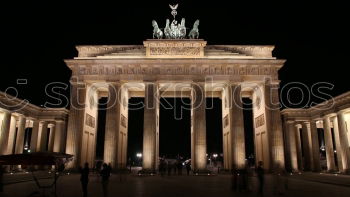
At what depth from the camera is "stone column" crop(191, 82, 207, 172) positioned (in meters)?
36.6

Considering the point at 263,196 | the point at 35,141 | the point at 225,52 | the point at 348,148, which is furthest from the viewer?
the point at 35,141

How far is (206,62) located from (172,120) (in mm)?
33326

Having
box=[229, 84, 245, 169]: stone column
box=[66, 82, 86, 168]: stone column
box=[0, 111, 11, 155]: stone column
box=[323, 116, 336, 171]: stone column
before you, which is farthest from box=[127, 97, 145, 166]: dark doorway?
box=[323, 116, 336, 171]: stone column

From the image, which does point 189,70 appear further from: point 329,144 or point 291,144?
point 329,144

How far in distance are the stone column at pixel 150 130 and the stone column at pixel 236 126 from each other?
379 inches

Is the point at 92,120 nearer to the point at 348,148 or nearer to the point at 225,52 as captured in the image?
the point at 225,52

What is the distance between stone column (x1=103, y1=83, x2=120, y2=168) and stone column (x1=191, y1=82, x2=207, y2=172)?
9700 millimetres

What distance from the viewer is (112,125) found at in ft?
125

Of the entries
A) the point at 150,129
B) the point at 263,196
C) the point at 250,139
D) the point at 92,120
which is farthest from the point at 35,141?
the point at 250,139

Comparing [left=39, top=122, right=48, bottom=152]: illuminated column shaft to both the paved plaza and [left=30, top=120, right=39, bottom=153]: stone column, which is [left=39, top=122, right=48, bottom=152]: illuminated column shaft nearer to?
[left=30, top=120, right=39, bottom=153]: stone column

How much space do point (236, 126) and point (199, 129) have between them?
463cm

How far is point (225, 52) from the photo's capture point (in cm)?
4003

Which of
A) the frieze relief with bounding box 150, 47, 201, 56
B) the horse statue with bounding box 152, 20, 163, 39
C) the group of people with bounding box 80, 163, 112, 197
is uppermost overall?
the horse statue with bounding box 152, 20, 163, 39

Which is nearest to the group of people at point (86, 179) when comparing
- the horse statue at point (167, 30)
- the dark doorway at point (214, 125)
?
the horse statue at point (167, 30)
